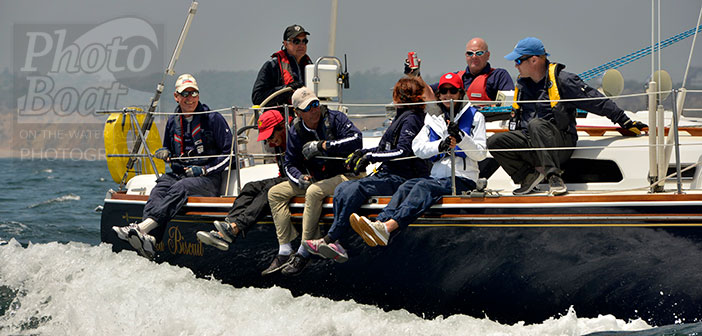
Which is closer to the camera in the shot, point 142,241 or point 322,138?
point 322,138

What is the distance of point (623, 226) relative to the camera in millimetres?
5418

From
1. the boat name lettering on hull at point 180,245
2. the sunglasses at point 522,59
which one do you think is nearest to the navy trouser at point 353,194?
the sunglasses at point 522,59

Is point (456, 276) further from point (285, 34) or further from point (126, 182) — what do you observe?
point (126, 182)

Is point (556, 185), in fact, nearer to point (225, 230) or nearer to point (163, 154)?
point (225, 230)

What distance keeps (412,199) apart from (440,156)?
1.52 ft

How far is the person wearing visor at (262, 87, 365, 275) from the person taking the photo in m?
6.35

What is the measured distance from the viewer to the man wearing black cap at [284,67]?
803 centimetres

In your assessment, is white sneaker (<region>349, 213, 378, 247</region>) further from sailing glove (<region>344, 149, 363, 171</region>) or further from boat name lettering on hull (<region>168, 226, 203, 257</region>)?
boat name lettering on hull (<region>168, 226, 203, 257</region>)

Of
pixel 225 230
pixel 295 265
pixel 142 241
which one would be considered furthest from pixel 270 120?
pixel 142 241

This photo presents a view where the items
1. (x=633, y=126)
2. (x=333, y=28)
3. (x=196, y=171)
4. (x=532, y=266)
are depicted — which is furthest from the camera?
(x=333, y=28)

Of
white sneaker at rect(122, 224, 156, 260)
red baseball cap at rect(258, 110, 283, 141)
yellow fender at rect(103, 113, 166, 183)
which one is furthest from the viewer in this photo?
yellow fender at rect(103, 113, 166, 183)

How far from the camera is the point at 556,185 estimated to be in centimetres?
586

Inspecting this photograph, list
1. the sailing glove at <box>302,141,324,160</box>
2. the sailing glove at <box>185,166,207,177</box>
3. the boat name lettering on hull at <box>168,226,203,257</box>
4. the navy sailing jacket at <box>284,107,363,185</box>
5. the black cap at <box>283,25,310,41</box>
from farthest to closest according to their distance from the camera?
1. the black cap at <box>283,25,310,41</box>
2. the sailing glove at <box>185,166,207,177</box>
3. the boat name lettering on hull at <box>168,226,203,257</box>
4. the navy sailing jacket at <box>284,107,363,185</box>
5. the sailing glove at <box>302,141,324,160</box>

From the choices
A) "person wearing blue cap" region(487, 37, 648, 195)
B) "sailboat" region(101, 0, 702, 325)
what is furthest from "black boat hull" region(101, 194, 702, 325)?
"person wearing blue cap" region(487, 37, 648, 195)
